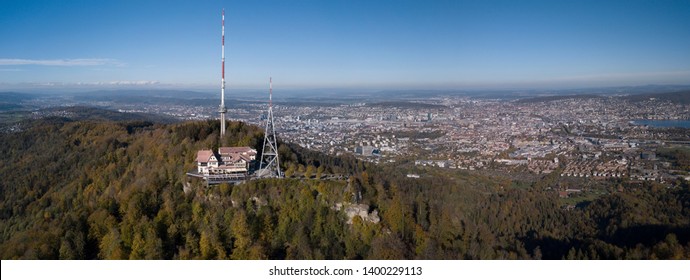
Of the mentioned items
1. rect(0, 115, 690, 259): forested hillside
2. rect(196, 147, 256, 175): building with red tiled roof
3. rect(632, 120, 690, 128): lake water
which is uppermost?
rect(632, 120, 690, 128): lake water

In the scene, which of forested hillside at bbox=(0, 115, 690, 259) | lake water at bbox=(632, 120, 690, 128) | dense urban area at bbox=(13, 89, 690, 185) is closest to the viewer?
forested hillside at bbox=(0, 115, 690, 259)

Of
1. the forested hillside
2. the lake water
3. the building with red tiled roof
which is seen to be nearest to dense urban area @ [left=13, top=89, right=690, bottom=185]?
the lake water

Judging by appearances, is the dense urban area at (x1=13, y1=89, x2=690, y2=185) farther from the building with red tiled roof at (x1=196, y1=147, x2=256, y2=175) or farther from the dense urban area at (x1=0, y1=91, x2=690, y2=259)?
the building with red tiled roof at (x1=196, y1=147, x2=256, y2=175)

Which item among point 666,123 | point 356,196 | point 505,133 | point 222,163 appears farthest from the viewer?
point 505,133

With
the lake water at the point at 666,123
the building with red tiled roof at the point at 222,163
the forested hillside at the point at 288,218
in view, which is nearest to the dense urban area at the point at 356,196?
the forested hillside at the point at 288,218

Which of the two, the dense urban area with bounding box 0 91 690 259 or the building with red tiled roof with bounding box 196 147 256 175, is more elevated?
the building with red tiled roof with bounding box 196 147 256 175

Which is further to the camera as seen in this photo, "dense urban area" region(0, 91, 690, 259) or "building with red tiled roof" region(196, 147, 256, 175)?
"building with red tiled roof" region(196, 147, 256, 175)

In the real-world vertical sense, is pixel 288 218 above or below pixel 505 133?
below

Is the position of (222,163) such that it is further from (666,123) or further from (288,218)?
(666,123)

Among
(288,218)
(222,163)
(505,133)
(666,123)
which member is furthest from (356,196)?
(666,123)
